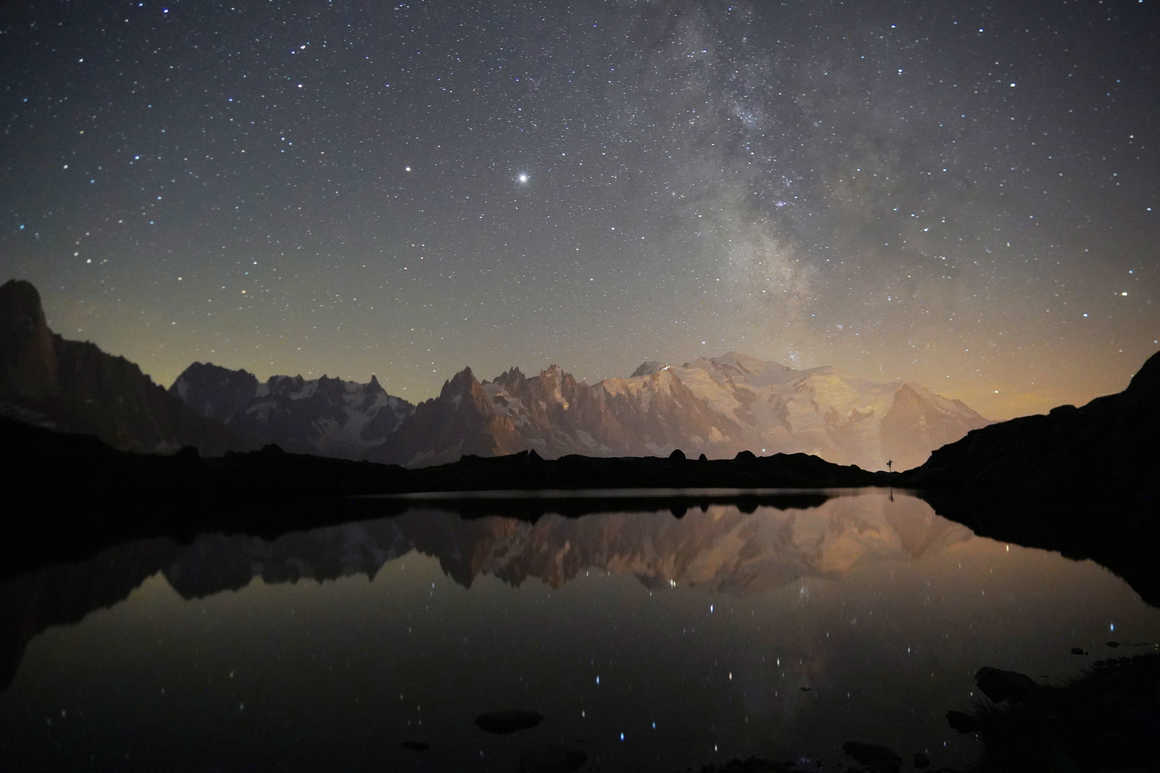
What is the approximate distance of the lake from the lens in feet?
49.7

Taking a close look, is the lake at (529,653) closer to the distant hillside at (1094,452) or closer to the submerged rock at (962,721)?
the submerged rock at (962,721)

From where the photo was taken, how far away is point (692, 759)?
46.3 ft

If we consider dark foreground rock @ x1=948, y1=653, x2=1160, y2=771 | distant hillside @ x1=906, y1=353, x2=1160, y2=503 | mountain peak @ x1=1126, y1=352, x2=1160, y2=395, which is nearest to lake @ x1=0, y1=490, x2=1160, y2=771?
dark foreground rock @ x1=948, y1=653, x2=1160, y2=771

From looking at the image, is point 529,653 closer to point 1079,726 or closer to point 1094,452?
point 1079,726

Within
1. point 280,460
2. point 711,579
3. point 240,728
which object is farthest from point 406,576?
point 280,460

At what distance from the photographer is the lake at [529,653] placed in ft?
49.7

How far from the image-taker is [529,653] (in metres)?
23.1

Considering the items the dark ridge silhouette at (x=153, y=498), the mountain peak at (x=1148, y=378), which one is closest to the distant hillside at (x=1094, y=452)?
the mountain peak at (x=1148, y=378)

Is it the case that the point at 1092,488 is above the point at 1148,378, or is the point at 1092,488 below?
below

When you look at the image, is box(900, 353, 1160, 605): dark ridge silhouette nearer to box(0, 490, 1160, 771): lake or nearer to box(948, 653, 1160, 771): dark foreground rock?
box(0, 490, 1160, 771): lake

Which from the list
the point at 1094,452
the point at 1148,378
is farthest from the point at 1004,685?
the point at 1094,452

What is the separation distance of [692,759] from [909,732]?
594 centimetres

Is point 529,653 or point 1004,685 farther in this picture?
point 529,653

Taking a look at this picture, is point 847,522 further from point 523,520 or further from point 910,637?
point 910,637
